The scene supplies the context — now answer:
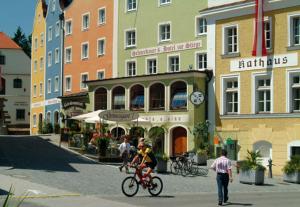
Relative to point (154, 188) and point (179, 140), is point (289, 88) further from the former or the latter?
point (154, 188)

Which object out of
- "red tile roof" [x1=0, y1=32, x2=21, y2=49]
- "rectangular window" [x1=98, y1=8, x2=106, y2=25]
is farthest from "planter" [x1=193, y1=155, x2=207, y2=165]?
"red tile roof" [x1=0, y1=32, x2=21, y2=49]

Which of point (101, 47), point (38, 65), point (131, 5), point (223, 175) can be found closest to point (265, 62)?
point (131, 5)

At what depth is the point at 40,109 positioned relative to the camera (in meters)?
66.7

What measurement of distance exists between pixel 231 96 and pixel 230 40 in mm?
3518

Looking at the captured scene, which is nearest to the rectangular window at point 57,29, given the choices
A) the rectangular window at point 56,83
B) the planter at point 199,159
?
the rectangular window at point 56,83

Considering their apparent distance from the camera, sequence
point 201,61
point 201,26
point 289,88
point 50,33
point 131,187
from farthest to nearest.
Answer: point 50,33 → point 201,26 → point 201,61 → point 289,88 → point 131,187

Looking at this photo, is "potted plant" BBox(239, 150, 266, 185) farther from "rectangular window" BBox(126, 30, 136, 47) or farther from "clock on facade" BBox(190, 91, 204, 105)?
"rectangular window" BBox(126, 30, 136, 47)

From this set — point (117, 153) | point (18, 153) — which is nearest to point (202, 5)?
point (117, 153)

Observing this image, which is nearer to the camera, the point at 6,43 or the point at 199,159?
the point at 199,159

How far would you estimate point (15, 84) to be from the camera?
273ft

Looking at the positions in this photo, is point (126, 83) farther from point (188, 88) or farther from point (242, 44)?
point (242, 44)

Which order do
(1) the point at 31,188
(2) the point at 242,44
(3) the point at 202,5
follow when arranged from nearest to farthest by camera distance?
1. (1) the point at 31,188
2. (2) the point at 242,44
3. (3) the point at 202,5

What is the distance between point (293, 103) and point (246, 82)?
11.1 ft

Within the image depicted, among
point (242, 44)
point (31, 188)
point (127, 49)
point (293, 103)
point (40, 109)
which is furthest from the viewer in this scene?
point (40, 109)
